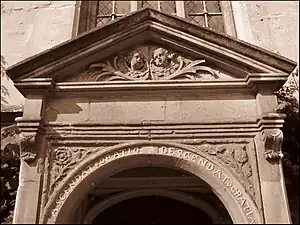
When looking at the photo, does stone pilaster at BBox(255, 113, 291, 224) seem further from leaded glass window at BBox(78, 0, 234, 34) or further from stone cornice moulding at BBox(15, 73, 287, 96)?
→ leaded glass window at BBox(78, 0, 234, 34)

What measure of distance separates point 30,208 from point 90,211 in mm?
2287

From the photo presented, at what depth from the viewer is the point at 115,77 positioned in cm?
449

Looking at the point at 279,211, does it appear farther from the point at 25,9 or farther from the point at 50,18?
the point at 25,9

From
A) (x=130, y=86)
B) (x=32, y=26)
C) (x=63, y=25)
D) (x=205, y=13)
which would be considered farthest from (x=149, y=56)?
(x=32, y=26)

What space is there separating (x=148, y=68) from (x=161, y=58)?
0.18 metres

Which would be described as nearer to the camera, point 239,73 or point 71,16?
point 239,73

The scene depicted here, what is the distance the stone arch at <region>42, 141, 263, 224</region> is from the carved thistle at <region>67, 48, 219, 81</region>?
0.81 meters

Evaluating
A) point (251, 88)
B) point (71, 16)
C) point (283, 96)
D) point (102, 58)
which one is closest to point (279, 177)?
point (251, 88)

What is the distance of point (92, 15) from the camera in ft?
24.0

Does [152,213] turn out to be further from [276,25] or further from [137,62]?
[276,25]

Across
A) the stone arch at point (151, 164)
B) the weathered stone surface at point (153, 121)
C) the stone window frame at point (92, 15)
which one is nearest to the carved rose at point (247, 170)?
the weathered stone surface at point (153, 121)

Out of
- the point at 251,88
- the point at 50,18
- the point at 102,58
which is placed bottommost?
the point at 251,88

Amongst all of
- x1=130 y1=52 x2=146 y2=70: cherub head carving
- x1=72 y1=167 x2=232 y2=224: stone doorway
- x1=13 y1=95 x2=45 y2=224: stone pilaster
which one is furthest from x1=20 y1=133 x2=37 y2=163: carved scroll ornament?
x1=72 y1=167 x2=232 y2=224: stone doorway

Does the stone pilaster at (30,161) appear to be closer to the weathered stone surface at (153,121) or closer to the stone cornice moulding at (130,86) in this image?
the weathered stone surface at (153,121)
